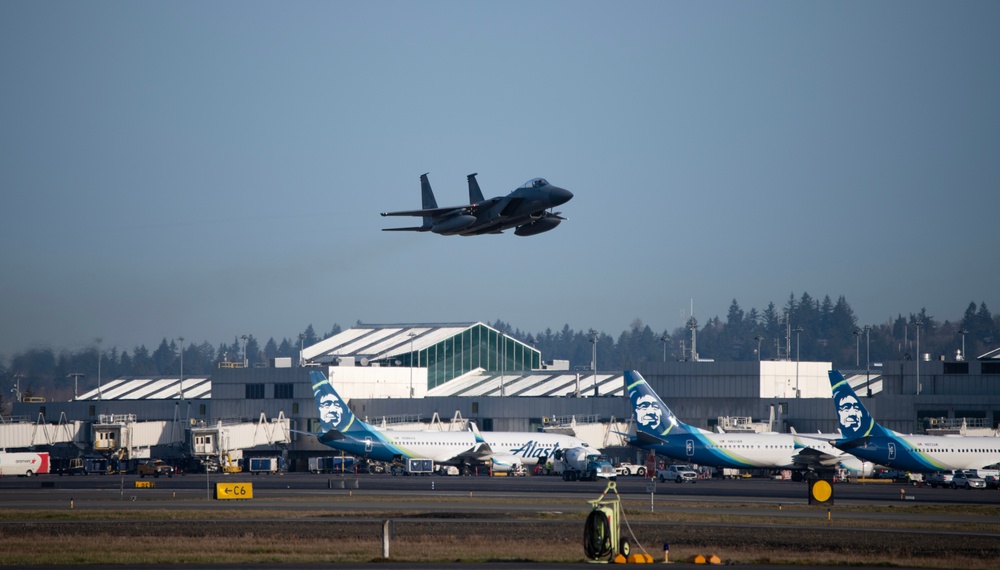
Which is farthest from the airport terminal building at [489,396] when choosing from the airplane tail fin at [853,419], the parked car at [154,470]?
the airplane tail fin at [853,419]

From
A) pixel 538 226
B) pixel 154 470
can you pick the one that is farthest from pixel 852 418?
pixel 154 470

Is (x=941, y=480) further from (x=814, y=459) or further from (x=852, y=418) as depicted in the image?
(x=814, y=459)

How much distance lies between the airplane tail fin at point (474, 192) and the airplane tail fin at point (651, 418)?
3493 cm

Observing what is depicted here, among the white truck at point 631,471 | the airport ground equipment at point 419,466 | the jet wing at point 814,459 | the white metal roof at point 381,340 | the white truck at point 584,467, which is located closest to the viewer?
the jet wing at point 814,459

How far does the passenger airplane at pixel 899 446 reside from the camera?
270 ft

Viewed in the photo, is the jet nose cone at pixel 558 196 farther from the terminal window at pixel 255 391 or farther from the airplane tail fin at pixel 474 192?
the terminal window at pixel 255 391

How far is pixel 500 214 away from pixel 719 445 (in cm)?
4040

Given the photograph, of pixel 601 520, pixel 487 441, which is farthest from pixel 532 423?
pixel 601 520

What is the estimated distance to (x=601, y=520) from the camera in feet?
120

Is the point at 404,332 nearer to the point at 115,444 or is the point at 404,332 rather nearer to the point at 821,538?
the point at 115,444

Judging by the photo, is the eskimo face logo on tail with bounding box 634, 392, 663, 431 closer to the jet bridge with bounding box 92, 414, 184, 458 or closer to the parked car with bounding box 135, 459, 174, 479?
the parked car with bounding box 135, 459, 174, 479

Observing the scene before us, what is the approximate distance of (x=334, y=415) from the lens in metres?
101

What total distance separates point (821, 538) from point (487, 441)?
58523 millimetres

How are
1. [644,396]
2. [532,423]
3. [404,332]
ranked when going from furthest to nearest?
[404,332] → [532,423] → [644,396]
